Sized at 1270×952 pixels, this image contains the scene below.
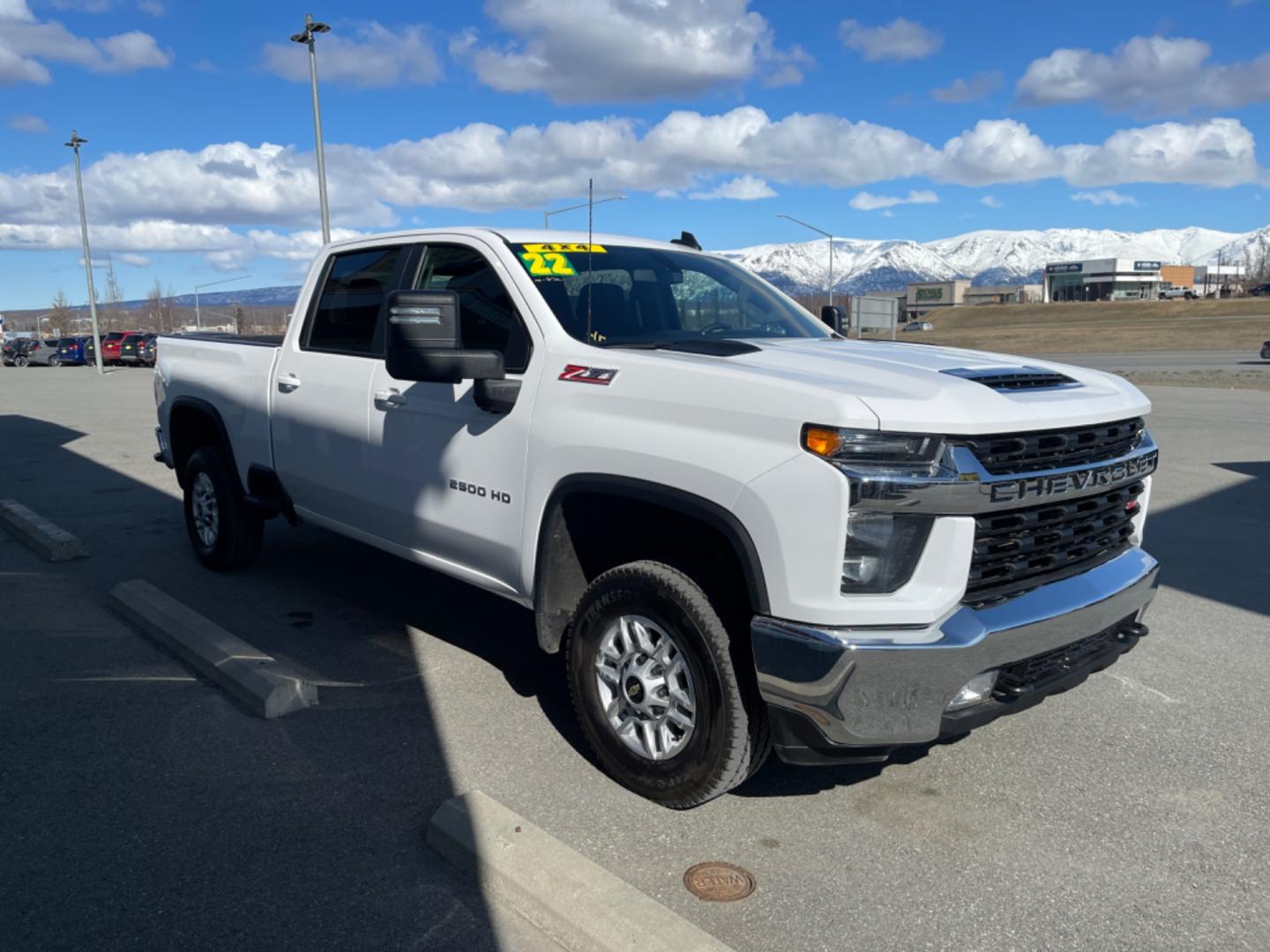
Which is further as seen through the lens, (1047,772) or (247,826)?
(1047,772)

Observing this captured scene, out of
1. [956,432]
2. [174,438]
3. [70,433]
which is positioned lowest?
[70,433]

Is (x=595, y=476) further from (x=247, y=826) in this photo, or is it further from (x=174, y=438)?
(x=174, y=438)

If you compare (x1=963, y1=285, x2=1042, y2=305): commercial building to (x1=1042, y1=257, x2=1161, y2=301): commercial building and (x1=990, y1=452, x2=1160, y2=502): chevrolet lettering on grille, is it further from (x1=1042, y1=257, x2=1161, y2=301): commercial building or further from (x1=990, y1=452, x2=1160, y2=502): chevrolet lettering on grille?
(x1=990, y1=452, x2=1160, y2=502): chevrolet lettering on grille

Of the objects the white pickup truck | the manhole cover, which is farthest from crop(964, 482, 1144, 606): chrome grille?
the manhole cover

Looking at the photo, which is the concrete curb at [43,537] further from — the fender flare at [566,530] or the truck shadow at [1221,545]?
the truck shadow at [1221,545]

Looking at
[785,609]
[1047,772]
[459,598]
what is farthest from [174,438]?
[1047,772]

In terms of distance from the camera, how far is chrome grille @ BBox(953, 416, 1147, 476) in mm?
3049

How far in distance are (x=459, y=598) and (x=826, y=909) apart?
360 centimetres

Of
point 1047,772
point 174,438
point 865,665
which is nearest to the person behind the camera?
point 865,665

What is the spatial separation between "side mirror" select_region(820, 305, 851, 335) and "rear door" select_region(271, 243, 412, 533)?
7.92ft

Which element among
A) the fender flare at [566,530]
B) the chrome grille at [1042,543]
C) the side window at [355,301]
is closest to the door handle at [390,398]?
the side window at [355,301]

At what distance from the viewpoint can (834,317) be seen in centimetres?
589

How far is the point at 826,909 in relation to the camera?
2992 millimetres

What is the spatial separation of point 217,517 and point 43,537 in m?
1.75
